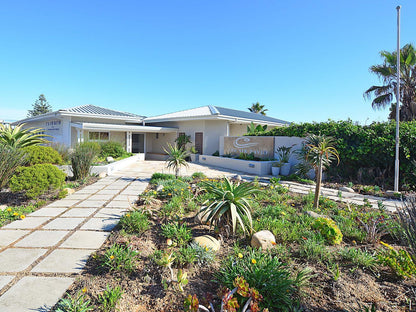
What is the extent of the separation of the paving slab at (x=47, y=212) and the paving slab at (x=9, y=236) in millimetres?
802

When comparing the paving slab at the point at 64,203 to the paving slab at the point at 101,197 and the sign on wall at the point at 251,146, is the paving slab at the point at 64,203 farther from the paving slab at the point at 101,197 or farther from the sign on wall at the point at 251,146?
the sign on wall at the point at 251,146

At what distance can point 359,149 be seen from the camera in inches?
345

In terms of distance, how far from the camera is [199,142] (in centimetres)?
1673

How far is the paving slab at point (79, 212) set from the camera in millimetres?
4492

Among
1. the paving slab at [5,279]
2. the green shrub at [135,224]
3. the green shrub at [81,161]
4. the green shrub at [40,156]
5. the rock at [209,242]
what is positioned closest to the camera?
the paving slab at [5,279]

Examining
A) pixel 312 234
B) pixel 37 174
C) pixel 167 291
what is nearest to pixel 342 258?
pixel 312 234

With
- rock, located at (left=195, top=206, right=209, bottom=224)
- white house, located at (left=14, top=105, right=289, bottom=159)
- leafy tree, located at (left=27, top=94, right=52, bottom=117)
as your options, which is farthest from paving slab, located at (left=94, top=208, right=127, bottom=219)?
leafy tree, located at (left=27, top=94, right=52, bottom=117)

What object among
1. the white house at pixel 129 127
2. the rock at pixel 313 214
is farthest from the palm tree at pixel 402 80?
the rock at pixel 313 214

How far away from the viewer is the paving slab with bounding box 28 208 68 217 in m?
4.48

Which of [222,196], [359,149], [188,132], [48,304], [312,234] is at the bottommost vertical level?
[48,304]

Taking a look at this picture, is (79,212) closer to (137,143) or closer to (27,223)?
(27,223)

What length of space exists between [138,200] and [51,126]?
51.1ft

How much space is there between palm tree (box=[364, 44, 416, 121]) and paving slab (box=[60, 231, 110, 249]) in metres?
14.4

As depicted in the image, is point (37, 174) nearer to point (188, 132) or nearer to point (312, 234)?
point (312, 234)
